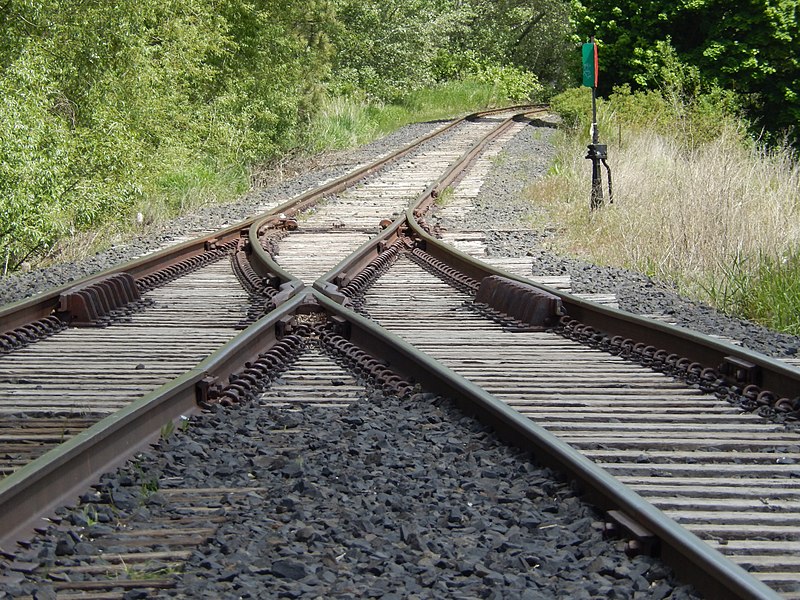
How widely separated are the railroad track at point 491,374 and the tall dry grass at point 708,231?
4.85ft

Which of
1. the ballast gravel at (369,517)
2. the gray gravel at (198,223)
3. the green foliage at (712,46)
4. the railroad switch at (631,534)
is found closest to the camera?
the ballast gravel at (369,517)

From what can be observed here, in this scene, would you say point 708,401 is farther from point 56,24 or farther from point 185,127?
point 185,127

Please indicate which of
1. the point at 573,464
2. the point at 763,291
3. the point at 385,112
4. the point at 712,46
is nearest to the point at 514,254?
the point at 763,291

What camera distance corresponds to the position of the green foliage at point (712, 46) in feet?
77.5

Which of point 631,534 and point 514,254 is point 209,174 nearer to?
point 514,254

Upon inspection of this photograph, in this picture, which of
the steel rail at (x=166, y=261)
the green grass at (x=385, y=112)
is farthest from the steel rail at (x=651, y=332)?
the green grass at (x=385, y=112)

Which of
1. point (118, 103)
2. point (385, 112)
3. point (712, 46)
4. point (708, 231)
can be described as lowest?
point (708, 231)

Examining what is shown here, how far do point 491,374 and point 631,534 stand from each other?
231 centimetres

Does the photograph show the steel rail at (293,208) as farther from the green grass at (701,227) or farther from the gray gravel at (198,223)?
the green grass at (701,227)

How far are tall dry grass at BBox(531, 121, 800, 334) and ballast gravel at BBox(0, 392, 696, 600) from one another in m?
3.87

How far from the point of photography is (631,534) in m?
3.03

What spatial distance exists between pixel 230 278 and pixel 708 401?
4881mm

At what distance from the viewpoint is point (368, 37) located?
3194 cm

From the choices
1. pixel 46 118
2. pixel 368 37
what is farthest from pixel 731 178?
pixel 368 37
